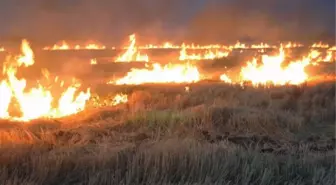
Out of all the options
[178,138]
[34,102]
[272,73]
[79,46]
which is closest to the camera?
[178,138]

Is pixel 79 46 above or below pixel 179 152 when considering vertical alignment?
above

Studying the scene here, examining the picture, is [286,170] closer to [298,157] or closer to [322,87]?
[298,157]

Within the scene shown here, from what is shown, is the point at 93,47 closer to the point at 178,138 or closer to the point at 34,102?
the point at 34,102

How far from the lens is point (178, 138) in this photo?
306 inches

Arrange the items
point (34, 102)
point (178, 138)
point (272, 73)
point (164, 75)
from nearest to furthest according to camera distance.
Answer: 1. point (178, 138)
2. point (34, 102)
3. point (272, 73)
4. point (164, 75)

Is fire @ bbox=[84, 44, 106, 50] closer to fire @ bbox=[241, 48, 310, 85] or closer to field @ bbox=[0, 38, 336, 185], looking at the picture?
fire @ bbox=[241, 48, 310, 85]

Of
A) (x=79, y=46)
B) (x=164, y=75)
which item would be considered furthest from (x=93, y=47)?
(x=164, y=75)

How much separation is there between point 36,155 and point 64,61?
3323 cm

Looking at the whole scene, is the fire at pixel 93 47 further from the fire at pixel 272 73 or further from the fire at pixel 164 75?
the fire at pixel 272 73

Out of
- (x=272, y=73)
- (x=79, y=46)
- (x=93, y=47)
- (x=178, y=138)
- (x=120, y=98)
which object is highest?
(x=79, y=46)

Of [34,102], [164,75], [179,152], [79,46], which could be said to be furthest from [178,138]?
[79,46]

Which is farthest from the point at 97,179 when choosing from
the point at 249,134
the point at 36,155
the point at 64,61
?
the point at 64,61

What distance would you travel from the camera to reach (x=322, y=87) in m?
19.4

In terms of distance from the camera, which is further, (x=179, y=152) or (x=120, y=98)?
(x=120, y=98)
